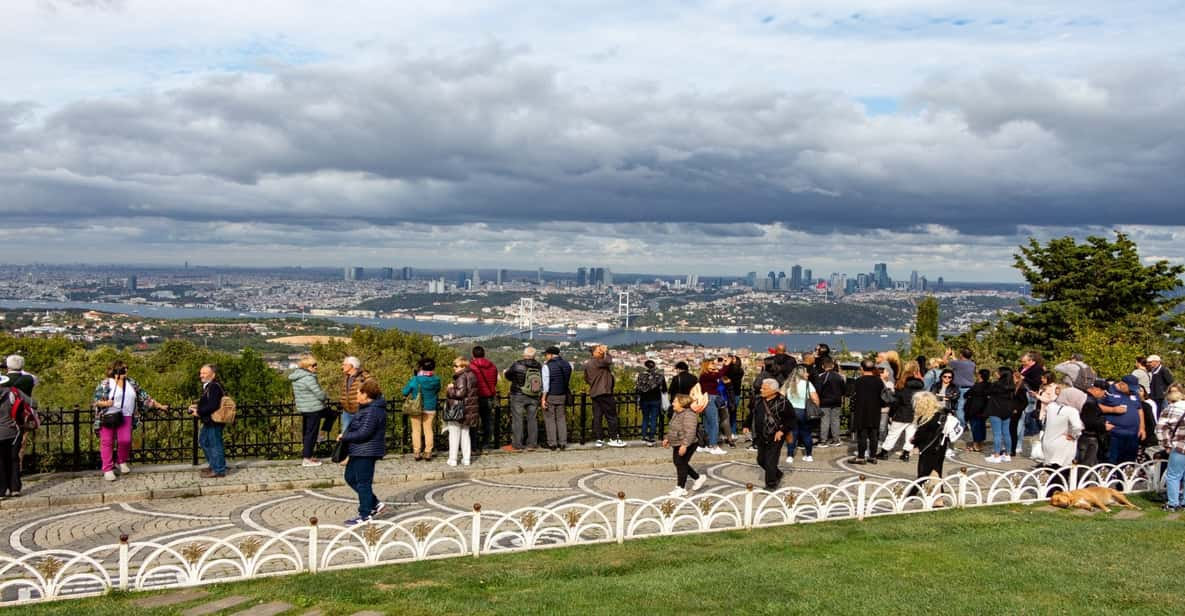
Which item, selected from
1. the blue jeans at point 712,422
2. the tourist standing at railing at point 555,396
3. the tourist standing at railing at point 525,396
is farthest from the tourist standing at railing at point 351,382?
the blue jeans at point 712,422

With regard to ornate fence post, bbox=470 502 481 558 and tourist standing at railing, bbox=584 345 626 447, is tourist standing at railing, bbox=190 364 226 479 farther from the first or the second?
tourist standing at railing, bbox=584 345 626 447

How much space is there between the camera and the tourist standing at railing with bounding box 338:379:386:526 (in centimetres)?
976

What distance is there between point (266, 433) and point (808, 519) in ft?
30.9

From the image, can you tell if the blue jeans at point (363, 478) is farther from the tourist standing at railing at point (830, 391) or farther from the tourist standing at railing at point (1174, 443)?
the tourist standing at railing at point (1174, 443)

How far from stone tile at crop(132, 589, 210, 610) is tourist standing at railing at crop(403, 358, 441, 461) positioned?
6.56m

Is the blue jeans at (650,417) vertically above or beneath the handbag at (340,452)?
beneath

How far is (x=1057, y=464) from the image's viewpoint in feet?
39.8

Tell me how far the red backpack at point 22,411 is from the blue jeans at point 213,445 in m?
2.01

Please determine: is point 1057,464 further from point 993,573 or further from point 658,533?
point 658,533

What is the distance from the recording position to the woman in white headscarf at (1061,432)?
1191 cm

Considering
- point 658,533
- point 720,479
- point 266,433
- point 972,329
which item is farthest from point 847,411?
point 972,329

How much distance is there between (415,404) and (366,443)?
12.8ft

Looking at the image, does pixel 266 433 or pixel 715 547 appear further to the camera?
pixel 266 433

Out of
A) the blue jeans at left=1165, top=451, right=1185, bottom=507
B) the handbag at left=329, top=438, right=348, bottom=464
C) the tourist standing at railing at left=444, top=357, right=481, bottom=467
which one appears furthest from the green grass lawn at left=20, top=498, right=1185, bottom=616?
the tourist standing at railing at left=444, top=357, right=481, bottom=467
